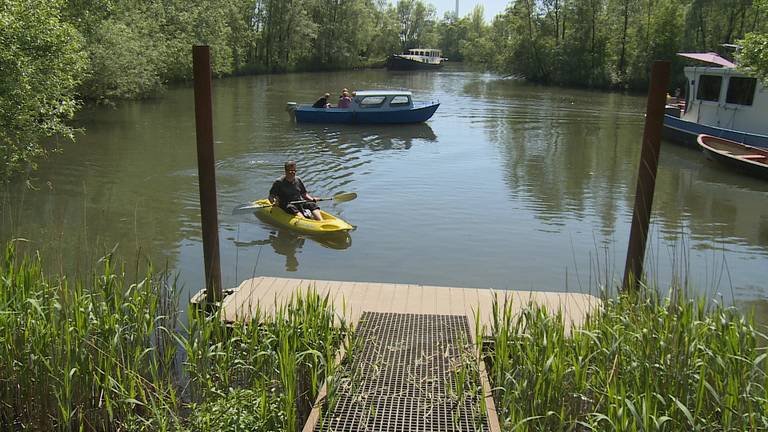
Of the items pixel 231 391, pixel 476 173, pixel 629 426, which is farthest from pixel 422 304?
pixel 476 173

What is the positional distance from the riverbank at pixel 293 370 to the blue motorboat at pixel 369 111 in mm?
21258

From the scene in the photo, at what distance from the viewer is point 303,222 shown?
11.9 meters

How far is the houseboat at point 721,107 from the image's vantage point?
2003cm

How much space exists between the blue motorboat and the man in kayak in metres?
13.9

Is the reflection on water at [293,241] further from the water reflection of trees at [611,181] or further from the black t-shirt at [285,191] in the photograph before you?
the water reflection of trees at [611,181]

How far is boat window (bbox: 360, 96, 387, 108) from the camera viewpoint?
26.3 m

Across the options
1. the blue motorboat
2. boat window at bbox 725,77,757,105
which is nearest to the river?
the blue motorboat

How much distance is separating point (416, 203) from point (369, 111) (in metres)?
11.8

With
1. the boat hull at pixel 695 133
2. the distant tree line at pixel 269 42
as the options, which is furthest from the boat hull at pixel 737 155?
the distant tree line at pixel 269 42

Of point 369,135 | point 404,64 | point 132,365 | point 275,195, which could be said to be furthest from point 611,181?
point 404,64

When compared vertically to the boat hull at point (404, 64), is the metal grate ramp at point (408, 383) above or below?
below

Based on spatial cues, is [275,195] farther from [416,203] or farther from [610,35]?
[610,35]

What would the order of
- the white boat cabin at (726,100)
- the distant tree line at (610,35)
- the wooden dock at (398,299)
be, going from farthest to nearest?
the distant tree line at (610,35) < the white boat cabin at (726,100) < the wooden dock at (398,299)

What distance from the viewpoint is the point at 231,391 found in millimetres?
4652
